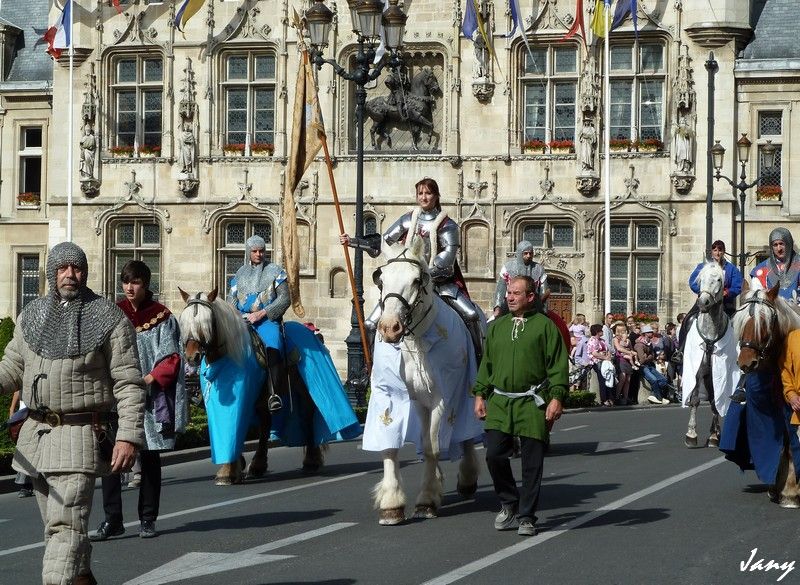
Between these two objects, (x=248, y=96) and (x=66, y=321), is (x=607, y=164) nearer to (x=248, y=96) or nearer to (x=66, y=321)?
(x=248, y=96)

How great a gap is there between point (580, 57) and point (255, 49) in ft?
26.2

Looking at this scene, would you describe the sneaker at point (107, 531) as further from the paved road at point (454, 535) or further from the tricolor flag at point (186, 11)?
the tricolor flag at point (186, 11)

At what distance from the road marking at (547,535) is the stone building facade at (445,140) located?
2274 centimetres

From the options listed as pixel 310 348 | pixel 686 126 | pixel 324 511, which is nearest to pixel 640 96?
pixel 686 126

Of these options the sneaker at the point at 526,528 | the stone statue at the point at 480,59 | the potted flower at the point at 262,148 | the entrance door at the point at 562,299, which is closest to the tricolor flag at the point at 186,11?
the potted flower at the point at 262,148

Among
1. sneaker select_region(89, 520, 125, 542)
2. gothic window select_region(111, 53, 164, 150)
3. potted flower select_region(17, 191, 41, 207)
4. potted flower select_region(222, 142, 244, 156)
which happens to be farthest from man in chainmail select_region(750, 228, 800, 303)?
potted flower select_region(17, 191, 41, 207)

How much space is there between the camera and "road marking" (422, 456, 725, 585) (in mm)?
9285

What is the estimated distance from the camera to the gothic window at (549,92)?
37688 mm

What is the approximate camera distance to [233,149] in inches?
1538

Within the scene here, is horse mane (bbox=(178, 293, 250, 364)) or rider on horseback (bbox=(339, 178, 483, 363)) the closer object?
rider on horseback (bbox=(339, 178, 483, 363))

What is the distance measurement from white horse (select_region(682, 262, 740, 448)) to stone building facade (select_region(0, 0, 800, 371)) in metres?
19.2

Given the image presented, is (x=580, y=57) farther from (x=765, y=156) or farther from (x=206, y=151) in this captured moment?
(x=206, y=151)

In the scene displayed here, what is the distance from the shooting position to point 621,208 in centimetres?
3703

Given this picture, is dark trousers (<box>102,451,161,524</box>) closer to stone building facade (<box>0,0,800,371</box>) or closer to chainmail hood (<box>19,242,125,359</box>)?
chainmail hood (<box>19,242,125,359</box>)
